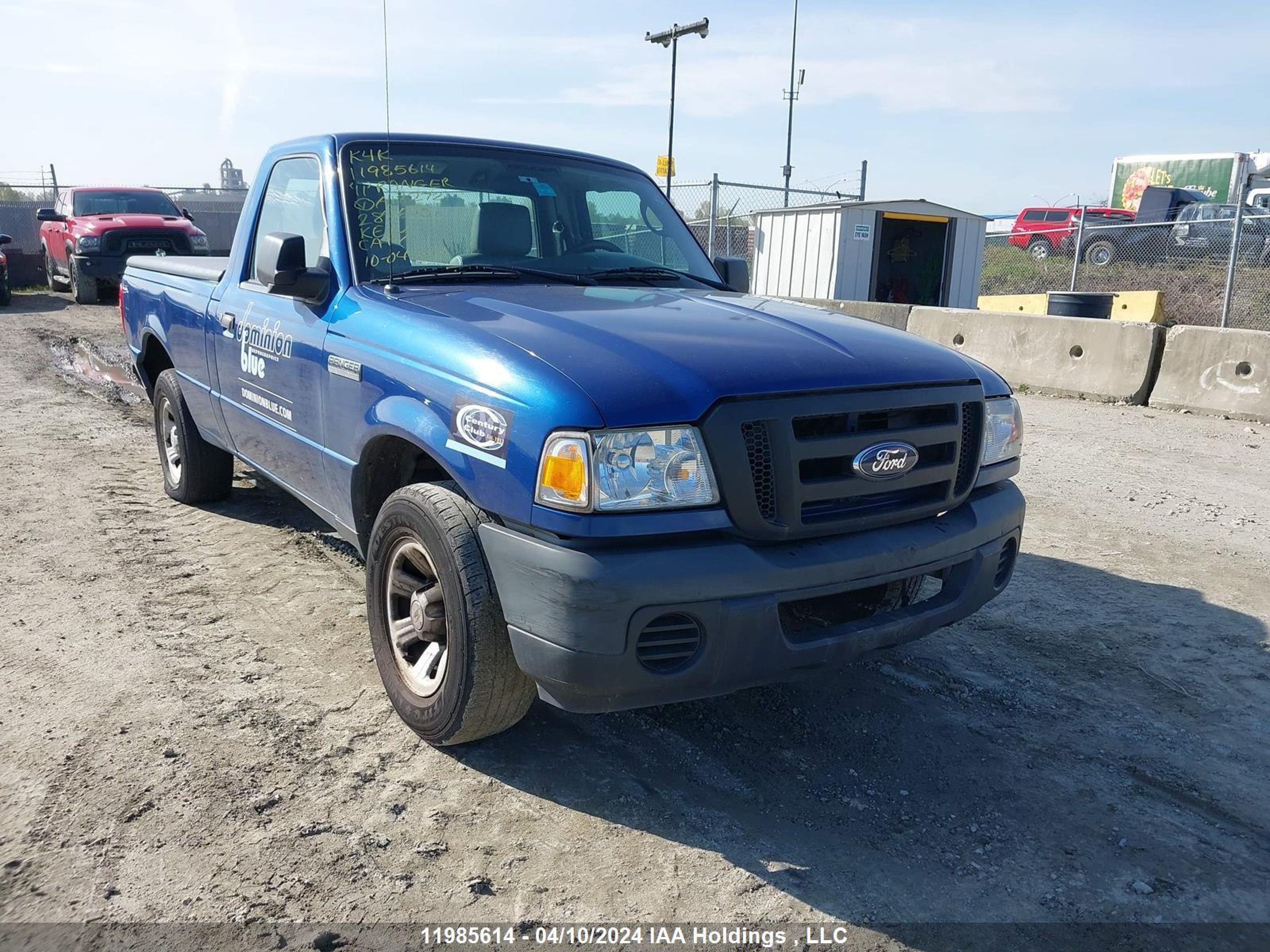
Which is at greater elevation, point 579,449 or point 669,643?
point 579,449

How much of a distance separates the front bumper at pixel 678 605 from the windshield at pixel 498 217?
1473 mm

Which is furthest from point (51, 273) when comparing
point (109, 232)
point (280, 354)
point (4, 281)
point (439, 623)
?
point (439, 623)

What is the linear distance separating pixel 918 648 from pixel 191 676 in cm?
275

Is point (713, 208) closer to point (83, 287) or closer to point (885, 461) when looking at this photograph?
point (83, 287)

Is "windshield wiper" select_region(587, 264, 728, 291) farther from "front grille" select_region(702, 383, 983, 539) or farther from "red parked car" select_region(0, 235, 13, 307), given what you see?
"red parked car" select_region(0, 235, 13, 307)

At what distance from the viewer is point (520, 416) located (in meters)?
2.51

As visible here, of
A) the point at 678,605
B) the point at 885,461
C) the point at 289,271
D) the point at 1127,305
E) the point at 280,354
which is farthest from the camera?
the point at 1127,305

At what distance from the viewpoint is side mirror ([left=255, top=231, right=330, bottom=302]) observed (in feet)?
11.3

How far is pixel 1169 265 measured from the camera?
18.7m

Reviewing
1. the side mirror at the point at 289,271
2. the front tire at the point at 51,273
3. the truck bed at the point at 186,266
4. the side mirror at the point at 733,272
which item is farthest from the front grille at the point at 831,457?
the front tire at the point at 51,273

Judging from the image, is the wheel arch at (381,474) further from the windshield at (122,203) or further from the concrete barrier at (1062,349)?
the windshield at (122,203)

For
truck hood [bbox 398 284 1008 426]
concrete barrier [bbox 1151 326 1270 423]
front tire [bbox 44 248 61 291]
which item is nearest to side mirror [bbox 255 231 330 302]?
truck hood [bbox 398 284 1008 426]

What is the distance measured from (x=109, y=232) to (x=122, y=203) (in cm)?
145

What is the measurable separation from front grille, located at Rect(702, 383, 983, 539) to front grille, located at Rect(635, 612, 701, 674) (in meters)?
0.29
